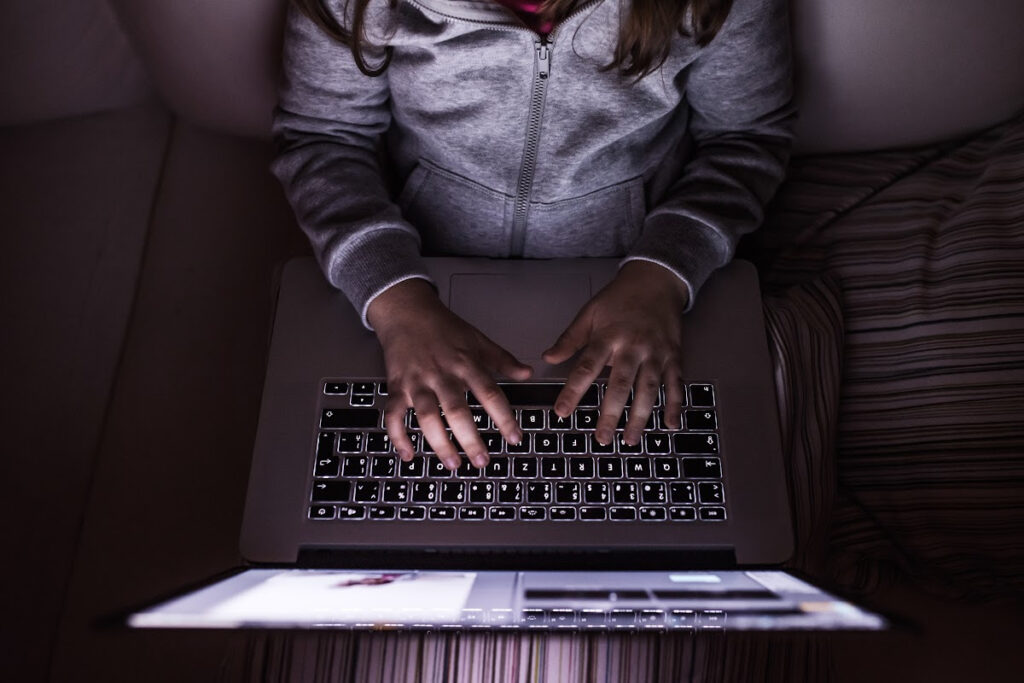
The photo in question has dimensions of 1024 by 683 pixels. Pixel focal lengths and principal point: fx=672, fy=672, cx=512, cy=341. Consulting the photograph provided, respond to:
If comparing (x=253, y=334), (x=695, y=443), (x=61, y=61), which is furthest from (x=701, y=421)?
(x=61, y=61)

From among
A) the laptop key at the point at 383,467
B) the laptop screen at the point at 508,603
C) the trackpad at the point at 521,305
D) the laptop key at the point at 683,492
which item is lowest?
the laptop screen at the point at 508,603

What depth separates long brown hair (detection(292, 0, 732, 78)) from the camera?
0.58 m

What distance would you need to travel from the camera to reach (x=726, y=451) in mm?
636

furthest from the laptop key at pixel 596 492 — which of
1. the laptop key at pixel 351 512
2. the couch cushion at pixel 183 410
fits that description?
the couch cushion at pixel 183 410

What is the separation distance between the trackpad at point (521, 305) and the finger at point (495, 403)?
7 centimetres

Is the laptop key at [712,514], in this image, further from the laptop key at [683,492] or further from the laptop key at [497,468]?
the laptop key at [497,468]

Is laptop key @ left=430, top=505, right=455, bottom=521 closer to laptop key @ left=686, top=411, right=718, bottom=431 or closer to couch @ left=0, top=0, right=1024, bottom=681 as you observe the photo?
couch @ left=0, top=0, right=1024, bottom=681

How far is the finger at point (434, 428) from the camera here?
2.01ft

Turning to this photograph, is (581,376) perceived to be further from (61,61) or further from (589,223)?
(61,61)

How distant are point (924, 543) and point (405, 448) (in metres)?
0.55

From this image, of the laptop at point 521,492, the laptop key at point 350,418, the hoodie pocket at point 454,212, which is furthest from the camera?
the hoodie pocket at point 454,212

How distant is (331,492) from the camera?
0.62m

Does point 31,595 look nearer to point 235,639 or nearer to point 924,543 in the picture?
point 235,639

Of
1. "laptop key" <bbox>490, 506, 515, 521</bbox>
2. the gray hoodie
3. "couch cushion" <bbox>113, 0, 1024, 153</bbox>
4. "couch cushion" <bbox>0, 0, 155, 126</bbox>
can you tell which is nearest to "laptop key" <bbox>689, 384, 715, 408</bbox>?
the gray hoodie
